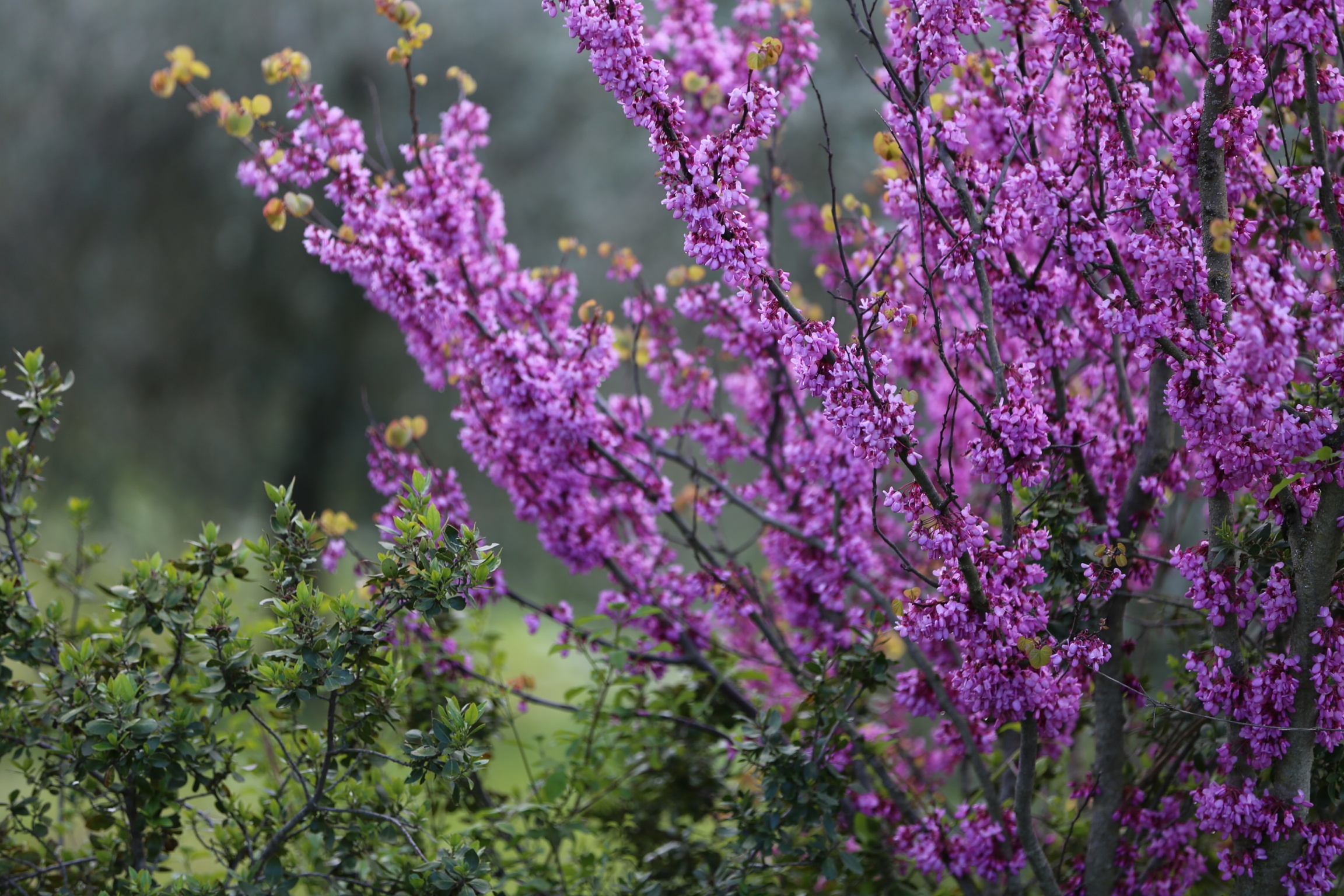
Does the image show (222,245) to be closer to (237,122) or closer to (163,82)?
(163,82)

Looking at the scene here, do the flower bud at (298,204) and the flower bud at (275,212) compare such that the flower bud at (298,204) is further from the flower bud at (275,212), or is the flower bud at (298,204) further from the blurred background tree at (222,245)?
the blurred background tree at (222,245)

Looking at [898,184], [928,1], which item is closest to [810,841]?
[898,184]

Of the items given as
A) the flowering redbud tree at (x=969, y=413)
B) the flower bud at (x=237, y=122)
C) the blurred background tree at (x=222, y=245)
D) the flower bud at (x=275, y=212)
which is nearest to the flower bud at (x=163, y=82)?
the flowering redbud tree at (x=969, y=413)

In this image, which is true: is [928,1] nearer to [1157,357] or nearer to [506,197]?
[1157,357]

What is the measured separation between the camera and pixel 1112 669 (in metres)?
2.46

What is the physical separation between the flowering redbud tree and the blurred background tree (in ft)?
10.5

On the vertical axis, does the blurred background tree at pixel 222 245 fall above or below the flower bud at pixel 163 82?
above

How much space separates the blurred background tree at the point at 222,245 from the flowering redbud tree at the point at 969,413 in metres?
3.20

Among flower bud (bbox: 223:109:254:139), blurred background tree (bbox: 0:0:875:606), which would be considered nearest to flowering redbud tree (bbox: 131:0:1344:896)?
flower bud (bbox: 223:109:254:139)

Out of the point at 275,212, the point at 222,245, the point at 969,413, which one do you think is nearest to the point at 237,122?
the point at 275,212

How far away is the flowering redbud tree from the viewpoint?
1.82 metres

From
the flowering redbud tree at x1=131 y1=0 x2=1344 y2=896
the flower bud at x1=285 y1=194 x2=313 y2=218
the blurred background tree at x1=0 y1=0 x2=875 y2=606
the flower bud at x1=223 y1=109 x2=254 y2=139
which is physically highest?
the blurred background tree at x1=0 y1=0 x2=875 y2=606

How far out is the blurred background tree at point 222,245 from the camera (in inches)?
262

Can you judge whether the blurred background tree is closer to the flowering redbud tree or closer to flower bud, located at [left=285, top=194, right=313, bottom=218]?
the flowering redbud tree
